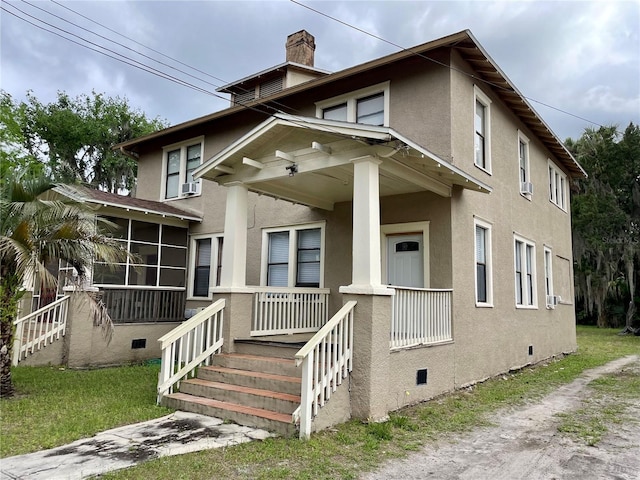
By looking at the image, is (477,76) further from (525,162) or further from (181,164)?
(181,164)

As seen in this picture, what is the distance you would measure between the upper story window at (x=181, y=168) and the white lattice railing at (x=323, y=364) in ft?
27.6

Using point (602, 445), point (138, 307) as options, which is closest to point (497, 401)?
point (602, 445)

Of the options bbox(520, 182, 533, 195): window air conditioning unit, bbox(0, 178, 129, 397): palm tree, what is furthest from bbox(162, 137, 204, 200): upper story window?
bbox(520, 182, 533, 195): window air conditioning unit

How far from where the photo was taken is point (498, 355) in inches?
384

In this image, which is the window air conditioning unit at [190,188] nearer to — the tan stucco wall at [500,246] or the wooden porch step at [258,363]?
the wooden porch step at [258,363]

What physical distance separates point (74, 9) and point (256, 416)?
23.1 feet

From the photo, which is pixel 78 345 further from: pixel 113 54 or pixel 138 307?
pixel 113 54

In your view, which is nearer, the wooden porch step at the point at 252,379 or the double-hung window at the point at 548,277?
the wooden porch step at the point at 252,379

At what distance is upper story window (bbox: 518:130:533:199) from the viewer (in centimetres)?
1189

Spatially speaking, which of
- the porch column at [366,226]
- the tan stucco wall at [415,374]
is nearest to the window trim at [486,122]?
the tan stucco wall at [415,374]

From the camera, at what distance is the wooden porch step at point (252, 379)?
A: 6.13 meters

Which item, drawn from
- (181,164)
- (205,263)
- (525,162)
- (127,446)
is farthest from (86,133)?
(127,446)

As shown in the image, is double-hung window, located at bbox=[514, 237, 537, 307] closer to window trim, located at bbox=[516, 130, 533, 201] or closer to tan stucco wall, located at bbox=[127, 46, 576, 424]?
tan stucco wall, located at bbox=[127, 46, 576, 424]

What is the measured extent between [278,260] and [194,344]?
14.0ft
